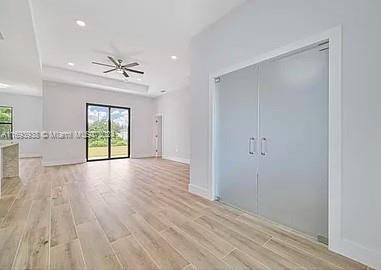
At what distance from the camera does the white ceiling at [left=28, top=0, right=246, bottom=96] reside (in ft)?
9.52

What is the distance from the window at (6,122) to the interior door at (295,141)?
35.8 feet

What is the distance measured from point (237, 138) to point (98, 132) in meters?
6.79

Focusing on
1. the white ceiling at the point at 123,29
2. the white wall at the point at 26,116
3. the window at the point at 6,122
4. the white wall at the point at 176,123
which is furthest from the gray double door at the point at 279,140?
A: the window at the point at 6,122

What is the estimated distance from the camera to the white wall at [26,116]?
332 inches

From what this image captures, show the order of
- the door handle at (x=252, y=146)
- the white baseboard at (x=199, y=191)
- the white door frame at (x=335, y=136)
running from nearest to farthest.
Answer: the white door frame at (x=335, y=136) < the door handle at (x=252, y=146) < the white baseboard at (x=199, y=191)

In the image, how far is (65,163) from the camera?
270 inches

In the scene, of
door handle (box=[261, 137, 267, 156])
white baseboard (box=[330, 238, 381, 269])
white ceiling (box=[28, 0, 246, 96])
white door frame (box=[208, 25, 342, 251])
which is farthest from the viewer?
white ceiling (box=[28, 0, 246, 96])

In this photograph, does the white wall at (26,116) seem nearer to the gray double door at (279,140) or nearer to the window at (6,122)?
the window at (6,122)

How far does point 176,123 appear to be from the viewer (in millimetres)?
8086

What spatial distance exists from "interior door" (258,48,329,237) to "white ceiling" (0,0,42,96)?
12.1 feet

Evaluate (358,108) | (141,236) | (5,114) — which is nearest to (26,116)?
(5,114)

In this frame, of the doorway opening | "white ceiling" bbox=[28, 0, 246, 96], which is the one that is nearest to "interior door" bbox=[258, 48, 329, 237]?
"white ceiling" bbox=[28, 0, 246, 96]

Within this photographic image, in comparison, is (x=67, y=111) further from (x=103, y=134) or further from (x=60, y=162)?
(x=60, y=162)

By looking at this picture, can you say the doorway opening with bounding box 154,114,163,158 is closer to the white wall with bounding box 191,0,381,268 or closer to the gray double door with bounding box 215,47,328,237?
the gray double door with bounding box 215,47,328,237
